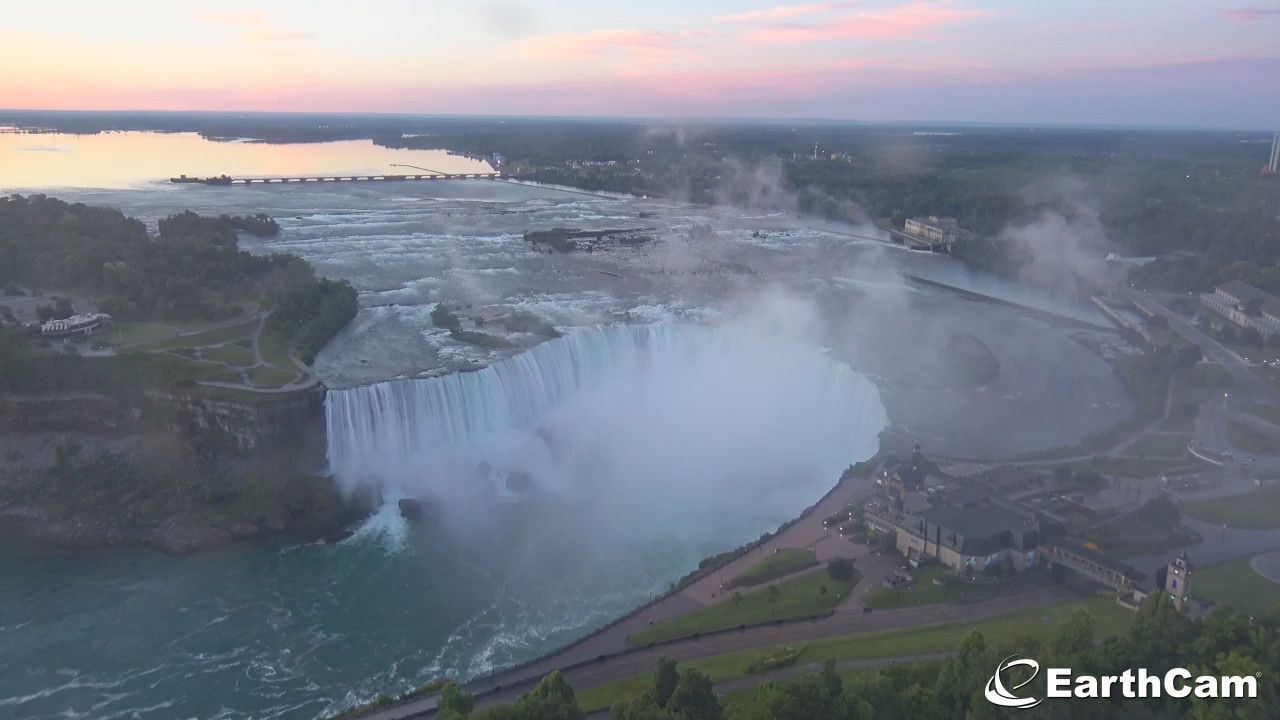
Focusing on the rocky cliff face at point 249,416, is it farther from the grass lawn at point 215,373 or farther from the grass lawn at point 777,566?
the grass lawn at point 777,566

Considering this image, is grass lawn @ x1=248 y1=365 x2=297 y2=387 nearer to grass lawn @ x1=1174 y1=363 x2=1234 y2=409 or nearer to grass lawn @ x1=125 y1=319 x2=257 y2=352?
grass lawn @ x1=125 y1=319 x2=257 y2=352

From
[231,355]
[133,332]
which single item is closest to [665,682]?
[231,355]

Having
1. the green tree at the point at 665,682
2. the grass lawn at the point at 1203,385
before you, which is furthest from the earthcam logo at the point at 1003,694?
the grass lawn at the point at 1203,385

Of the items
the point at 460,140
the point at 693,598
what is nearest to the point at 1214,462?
the point at 693,598

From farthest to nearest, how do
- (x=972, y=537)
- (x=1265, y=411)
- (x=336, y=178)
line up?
(x=336, y=178), (x=1265, y=411), (x=972, y=537)

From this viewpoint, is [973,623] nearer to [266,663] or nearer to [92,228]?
[266,663]

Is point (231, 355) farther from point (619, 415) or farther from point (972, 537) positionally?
point (972, 537)
